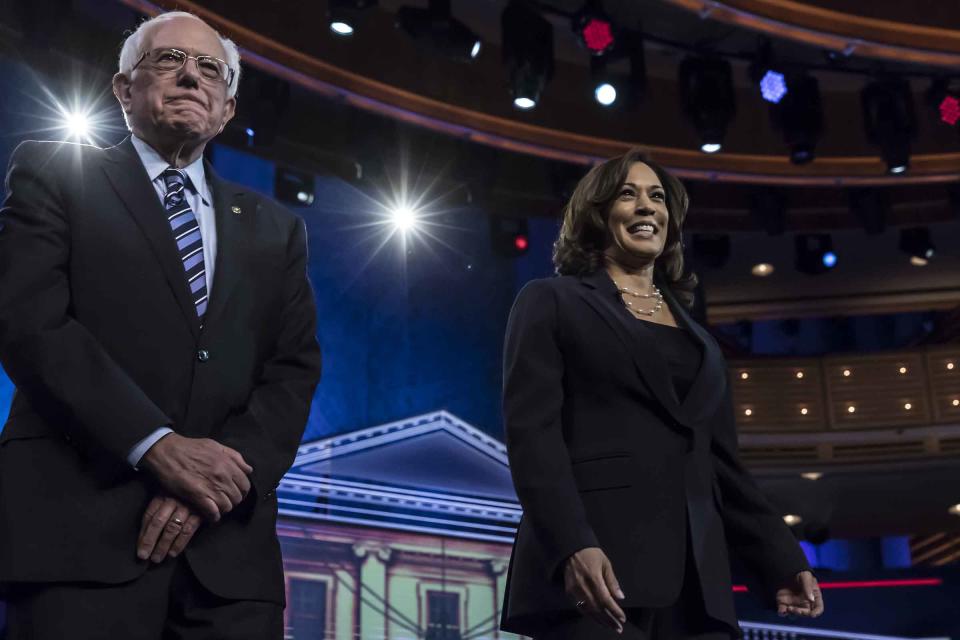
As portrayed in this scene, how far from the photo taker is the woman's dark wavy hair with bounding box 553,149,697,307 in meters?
2.14

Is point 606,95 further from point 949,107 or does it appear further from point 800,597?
point 800,597

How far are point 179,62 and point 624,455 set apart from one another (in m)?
0.94

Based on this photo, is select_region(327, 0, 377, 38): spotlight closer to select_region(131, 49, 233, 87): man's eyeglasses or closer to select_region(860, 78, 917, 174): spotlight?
select_region(860, 78, 917, 174): spotlight

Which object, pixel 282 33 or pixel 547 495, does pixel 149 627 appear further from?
pixel 282 33

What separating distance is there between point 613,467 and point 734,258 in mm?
9744

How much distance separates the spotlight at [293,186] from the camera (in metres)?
6.86

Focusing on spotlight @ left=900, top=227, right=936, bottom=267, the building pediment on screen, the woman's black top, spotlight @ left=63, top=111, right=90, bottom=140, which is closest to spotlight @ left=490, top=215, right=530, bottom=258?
the building pediment on screen

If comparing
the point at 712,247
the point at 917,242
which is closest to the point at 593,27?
the point at 712,247

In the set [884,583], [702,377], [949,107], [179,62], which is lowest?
[702,377]

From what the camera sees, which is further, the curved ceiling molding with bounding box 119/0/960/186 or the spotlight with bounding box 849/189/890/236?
the spotlight with bounding box 849/189/890/236

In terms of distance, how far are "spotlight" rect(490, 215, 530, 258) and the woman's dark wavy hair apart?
5494 mm

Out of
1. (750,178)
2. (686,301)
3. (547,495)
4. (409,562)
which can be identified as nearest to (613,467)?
(547,495)

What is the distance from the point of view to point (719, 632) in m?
1.82

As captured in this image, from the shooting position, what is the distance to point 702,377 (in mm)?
1975
